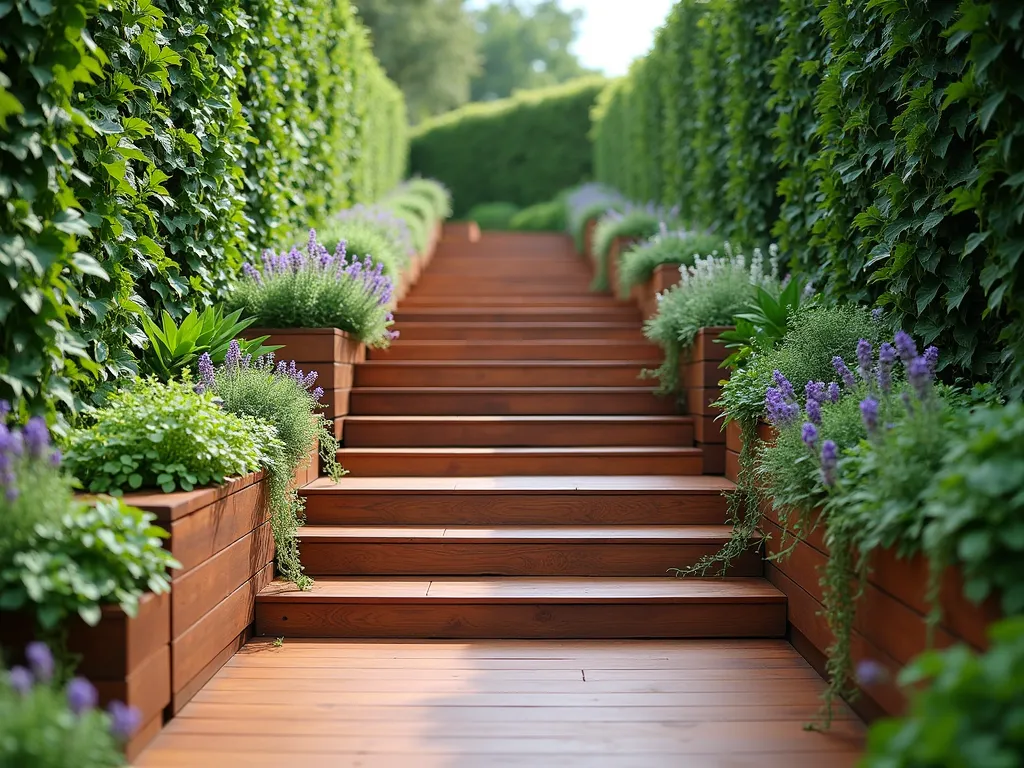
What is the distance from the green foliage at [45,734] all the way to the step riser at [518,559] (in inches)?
78.6

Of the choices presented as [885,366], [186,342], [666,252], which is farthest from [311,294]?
[885,366]

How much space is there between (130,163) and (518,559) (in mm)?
2419

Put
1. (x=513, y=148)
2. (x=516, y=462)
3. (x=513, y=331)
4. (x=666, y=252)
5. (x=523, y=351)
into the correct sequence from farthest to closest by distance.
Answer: (x=513, y=148) < (x=513, y=331) < (x=666, y=252) < (x=523, y=351) < (x=516, y=462)

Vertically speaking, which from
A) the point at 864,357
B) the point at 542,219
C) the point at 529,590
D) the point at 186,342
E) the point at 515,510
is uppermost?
the point at 542,219

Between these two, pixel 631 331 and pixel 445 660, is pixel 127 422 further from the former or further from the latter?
pixel 631 331

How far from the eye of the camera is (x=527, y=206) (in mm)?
16859

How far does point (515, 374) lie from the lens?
5.50 metres

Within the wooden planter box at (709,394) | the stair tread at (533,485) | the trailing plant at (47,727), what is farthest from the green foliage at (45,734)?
the wooden planter box at (709,394)

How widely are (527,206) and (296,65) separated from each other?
1115 centimetres

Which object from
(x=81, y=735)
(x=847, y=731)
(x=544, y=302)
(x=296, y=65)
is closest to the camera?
(x=81, y=735)

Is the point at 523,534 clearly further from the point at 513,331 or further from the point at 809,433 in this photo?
the point at 513,331

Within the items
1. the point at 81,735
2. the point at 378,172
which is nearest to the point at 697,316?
the point at 81,735

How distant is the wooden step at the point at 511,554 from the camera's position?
3.76m

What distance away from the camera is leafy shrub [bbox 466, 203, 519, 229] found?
51.7ft
